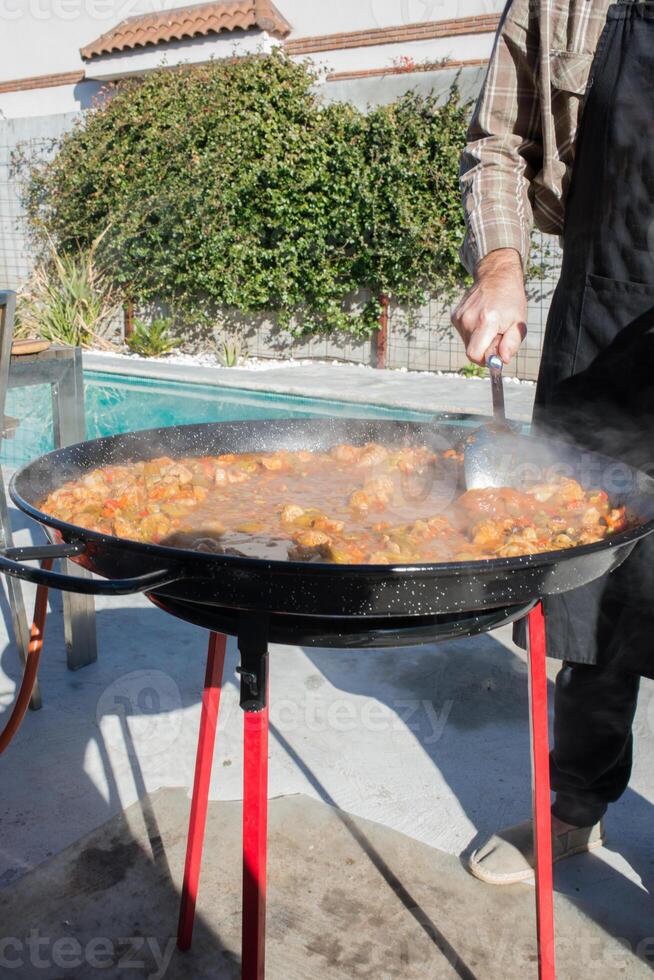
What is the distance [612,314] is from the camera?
1.78 metres

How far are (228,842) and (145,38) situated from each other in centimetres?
1306

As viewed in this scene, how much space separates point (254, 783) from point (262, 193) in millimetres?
8981

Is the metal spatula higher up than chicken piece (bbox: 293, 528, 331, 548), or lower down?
higher up

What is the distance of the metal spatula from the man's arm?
0.26 metres

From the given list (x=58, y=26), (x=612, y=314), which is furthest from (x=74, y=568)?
(x=58, y=26)

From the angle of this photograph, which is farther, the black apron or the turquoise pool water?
the turquoise pool water

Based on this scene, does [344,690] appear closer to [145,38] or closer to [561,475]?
[561,475]

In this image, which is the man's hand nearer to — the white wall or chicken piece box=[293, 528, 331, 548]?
chicken piece box=[293, 528, 331, 548]


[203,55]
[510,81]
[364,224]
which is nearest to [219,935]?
[510,81]

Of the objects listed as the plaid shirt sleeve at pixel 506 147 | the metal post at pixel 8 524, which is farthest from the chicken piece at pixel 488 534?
the metal post at pixel 8 524

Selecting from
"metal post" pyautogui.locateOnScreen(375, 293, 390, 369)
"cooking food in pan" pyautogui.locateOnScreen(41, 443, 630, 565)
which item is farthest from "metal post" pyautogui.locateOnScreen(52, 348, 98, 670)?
"metal post" pyautogui.locateOnScreen(375, 293, 390, 369)

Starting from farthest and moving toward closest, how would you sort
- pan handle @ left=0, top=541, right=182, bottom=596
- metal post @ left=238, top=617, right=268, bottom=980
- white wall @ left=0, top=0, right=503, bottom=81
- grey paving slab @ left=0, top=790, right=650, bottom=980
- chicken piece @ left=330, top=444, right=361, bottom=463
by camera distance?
white wall @ left=0, top=0, right=503, bottom=81
chicken piece @ left=330, top=444, right=361, bottom=463
grey paving slab @ left=0, top=790, right=650, bottom=980
metal post @ left=238, top=617, right=268, bottom=980
pan handle @ left=0, top=541, right=182, bottom=596

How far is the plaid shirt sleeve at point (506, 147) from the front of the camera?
1.85 metres

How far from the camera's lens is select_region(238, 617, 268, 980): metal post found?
122 centimetres
